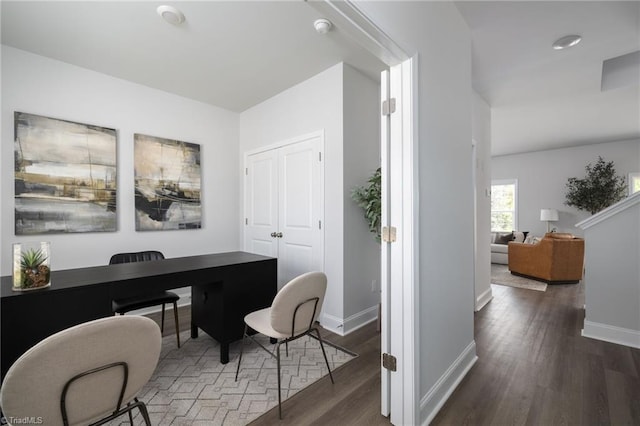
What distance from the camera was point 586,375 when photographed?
2094 mm

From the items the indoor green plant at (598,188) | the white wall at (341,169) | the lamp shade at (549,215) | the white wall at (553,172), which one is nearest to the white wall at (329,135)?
the white wall at (341,169)

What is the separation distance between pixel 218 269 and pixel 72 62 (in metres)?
2.68

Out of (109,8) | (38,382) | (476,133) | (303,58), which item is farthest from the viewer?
(476,133)

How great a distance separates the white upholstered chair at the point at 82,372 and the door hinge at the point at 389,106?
1.58 m

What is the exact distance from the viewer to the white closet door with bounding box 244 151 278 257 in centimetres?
366

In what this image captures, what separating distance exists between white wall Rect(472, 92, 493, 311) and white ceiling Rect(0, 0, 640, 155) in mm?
285

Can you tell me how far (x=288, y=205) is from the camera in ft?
11.3

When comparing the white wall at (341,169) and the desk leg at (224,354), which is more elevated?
the white wall at (341,169)

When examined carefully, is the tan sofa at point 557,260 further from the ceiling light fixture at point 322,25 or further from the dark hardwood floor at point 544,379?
the ceiling light fixture at point 322,25

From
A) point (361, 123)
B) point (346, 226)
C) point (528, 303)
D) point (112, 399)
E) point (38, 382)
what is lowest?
point (528, 303)

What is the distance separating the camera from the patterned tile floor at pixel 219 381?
170 centimetres

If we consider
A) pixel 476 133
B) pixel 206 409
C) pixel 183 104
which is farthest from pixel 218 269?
pixel 476 133

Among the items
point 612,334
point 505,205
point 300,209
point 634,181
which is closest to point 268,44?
point 300,209

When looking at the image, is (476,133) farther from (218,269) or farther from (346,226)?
(218,269)
